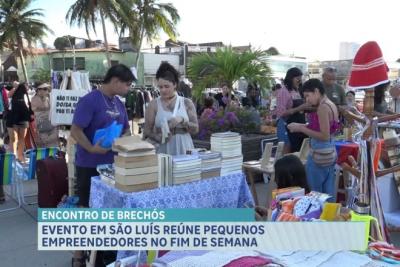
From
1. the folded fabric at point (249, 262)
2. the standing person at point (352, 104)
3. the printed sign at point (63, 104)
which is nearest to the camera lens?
the folded fabric at point (249, 262)

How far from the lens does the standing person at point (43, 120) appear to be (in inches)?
A: 292

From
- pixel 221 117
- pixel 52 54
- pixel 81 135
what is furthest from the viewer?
pixel 52 54

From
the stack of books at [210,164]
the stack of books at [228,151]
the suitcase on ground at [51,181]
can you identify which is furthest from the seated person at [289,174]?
the suitcase on ground at [51,181]

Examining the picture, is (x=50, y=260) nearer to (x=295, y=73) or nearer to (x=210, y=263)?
(x=210, y=263)

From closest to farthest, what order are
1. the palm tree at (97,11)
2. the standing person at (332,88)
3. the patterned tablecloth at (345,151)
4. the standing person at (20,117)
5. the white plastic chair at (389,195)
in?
the white plastic chair at (389,195)
the patterned tablecloth at (345,151)
the standing person at (332,88)
the standing person at (20,117)
the palm tree at (97,11)

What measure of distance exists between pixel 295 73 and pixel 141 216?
376 cm

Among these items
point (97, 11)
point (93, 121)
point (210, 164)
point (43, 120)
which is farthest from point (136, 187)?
point (97, 11)

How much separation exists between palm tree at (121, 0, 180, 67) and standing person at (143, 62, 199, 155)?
20968mm

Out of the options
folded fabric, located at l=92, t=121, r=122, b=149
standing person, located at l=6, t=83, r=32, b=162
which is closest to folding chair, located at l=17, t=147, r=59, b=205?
folded fabric, located at l=92, t=121, r=122, b=149

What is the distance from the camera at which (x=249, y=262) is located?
1924 mm

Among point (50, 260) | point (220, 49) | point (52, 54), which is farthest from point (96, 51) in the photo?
point (50, 260)

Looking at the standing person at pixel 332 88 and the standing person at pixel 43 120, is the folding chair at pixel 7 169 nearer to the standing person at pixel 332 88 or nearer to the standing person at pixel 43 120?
the standing person at pixel 43 120

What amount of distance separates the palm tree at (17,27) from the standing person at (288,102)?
95.0 feet

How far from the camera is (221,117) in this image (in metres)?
6.67
